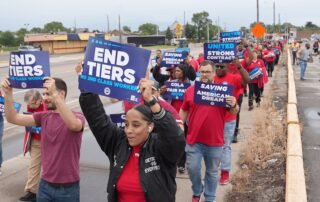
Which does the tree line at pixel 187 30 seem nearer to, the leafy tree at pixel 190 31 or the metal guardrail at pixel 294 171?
the leafy tree at pixel 190 31

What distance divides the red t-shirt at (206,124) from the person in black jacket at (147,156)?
7.40 ft

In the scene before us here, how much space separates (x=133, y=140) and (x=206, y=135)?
8.01 feet

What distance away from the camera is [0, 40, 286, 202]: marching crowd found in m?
3.27

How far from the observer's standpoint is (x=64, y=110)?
399cm

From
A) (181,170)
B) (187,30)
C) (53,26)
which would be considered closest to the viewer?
(181,170)

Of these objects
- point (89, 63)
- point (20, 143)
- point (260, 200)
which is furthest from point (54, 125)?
point (20, 143)

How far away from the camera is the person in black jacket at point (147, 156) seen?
3230mm

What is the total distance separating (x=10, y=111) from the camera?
452 centimetres

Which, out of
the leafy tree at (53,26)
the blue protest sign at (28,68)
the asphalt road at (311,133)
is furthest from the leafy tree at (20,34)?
the blue protest sign at (28,68)

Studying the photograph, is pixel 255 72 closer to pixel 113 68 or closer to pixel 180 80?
pixel 180 80

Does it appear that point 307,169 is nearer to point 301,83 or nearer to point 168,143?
point 168,143

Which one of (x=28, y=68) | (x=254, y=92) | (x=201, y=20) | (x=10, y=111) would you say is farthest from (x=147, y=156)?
(x=201, y=20)

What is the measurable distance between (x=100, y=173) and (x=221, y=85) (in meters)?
3.05

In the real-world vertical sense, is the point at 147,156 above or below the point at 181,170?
above
